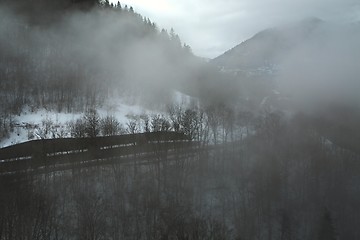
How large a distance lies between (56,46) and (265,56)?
148 metres

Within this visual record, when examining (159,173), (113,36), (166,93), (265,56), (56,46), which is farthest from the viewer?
(265,56)

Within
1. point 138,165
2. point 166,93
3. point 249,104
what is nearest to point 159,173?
point 138,165

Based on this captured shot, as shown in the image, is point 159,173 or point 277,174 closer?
point 159,173

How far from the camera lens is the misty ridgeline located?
35.0 m

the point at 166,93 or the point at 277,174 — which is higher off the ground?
the point at 166,93

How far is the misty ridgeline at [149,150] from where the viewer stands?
115 feet

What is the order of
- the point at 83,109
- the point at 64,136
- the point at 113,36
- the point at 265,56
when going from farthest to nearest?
the point at 265,56 → the point at 113,36 → the point at 83,109 → the point at 64,136

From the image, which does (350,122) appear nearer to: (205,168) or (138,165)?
(205,168)

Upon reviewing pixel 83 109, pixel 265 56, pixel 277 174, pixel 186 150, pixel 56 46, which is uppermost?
pixel 265 56

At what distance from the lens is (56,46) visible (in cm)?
6297

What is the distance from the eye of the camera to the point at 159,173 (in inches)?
1629

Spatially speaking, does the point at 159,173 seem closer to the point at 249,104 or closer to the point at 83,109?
the point at 83,109

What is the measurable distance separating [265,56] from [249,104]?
126070 millimetres

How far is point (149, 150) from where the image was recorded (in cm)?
4619
